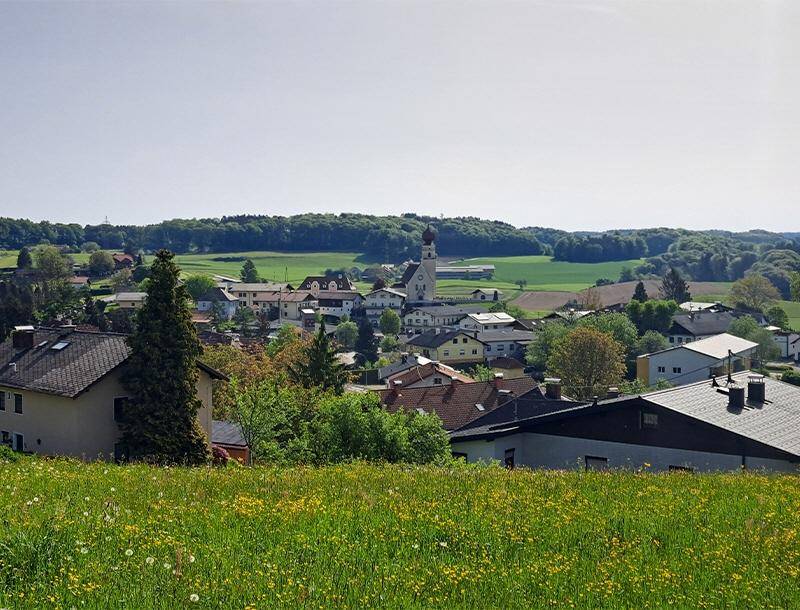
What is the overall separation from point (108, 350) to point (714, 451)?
886 inches

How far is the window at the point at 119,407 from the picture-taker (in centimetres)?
3275

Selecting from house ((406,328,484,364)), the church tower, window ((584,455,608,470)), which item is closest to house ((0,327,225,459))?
window ((584,455,608,470))

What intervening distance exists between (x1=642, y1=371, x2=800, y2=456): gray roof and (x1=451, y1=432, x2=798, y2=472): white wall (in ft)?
2.77

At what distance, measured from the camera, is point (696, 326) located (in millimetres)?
108312

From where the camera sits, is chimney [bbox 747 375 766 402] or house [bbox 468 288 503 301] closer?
chimney [bbox 747 375 766 402]

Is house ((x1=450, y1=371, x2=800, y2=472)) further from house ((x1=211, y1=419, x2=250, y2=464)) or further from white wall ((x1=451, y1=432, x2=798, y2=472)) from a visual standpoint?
house ((x1=211, y1=419, x2=250, y2=464))

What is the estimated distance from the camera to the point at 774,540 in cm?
1004

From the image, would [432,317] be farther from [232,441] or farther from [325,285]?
[232,441]

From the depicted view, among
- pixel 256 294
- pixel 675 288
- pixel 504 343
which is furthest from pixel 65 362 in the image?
pixel 675 288

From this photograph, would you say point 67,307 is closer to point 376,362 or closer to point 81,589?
point 376,362

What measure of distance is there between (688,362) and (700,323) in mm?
38542

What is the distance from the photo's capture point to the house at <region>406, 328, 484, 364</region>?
4230 inches

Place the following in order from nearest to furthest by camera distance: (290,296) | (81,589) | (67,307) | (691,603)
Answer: (81,589), (691,603), (67,307), (290,296)

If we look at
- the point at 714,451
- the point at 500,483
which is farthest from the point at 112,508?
the point at 714,451
